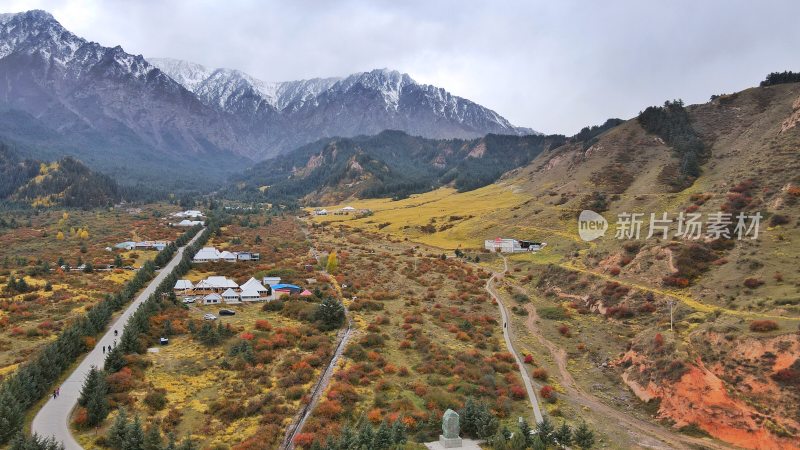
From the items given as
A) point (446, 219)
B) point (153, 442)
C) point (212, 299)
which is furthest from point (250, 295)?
point (446, 219)

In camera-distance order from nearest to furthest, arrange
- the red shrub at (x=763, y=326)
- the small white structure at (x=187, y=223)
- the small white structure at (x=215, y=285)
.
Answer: the red shrub at (x=763, y=326), the small white structure at (x=215, y=285), the small white structure at (x=187, y=223)

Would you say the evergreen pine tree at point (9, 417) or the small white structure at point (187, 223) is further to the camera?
the small white structure at point (187, 223)

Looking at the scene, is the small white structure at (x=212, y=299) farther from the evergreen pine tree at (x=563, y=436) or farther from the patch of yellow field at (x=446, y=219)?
the patch of yellow field at (x=446, y=219)

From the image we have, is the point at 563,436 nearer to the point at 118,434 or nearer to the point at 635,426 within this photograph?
the point at 635,426

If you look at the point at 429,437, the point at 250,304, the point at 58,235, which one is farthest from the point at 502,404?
the point at 58,235

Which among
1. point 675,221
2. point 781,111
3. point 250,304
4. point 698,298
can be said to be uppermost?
point 781,111

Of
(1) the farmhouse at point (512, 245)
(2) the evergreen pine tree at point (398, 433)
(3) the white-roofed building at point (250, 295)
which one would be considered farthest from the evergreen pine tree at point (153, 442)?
(1) the farmhouse at point (512, 245)

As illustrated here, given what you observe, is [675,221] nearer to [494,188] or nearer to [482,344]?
[482,344]

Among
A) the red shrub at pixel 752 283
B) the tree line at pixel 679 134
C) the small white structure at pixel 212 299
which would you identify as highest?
the tree line at pixel 679 134
